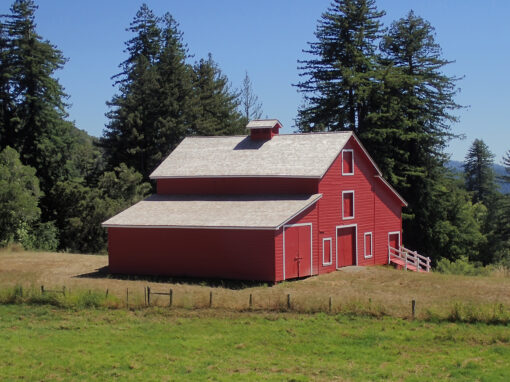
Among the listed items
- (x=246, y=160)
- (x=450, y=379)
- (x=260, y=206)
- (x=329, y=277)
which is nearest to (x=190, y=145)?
(x=246, y=160)

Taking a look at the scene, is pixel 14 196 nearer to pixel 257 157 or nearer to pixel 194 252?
pixel 257 157

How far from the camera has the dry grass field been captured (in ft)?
81.1

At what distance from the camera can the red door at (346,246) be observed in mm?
38406

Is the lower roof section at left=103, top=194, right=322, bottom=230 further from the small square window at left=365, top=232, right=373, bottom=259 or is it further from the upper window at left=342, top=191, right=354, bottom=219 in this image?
the small square window at left=365, top=232, right=373, bottom=259

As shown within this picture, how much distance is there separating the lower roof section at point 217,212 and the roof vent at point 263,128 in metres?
5.22

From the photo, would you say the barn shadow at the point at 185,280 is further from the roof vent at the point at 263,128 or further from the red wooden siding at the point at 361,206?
the roof vent at the point at 263,128

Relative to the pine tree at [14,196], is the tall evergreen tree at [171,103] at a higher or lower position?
higher

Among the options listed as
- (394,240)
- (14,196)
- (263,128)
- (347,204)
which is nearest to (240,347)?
(347,204)

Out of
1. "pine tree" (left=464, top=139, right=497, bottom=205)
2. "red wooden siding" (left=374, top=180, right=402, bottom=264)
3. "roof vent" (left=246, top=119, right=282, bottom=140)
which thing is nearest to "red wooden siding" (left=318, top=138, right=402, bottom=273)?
"red wooden siding" (left=374, top=180, right=402, bottom=264)

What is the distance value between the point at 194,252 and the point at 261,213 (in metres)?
4.05

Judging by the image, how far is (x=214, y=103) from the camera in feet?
238

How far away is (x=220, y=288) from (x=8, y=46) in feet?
119

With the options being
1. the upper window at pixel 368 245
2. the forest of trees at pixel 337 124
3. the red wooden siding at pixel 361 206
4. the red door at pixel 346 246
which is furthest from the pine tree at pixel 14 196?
the upper window at pixel 368 245

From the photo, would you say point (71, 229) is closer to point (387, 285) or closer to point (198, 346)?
point (387, 285)
